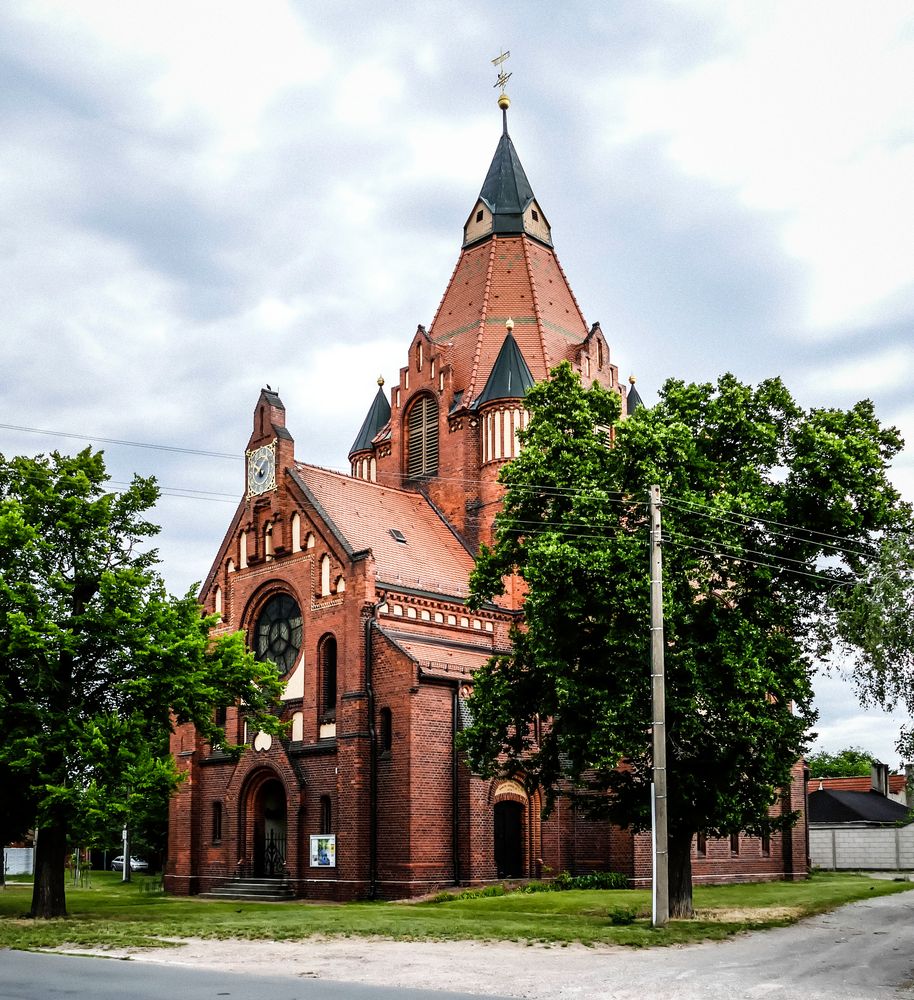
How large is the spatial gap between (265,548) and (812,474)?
20650 mm

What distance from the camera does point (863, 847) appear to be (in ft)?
172

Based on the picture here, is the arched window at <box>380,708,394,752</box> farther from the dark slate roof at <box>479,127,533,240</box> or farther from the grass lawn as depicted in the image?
the dark slate roof at <box>479,127,533,240</box>

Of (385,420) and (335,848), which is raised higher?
(385,420)

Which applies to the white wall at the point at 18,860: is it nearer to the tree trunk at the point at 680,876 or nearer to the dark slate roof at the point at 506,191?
the dark slate roof at the point at 506,191

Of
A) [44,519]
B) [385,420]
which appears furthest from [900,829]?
[44,519]

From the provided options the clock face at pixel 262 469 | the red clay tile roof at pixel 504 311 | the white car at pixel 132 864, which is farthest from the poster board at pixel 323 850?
the white car at pixel 132 864

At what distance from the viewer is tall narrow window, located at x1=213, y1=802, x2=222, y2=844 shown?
125 feet

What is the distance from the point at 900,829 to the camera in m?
51.9

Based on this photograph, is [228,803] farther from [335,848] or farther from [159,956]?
[159,956]

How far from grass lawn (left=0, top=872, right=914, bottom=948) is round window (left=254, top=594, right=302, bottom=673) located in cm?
828

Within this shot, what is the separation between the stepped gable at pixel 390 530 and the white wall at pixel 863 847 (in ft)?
77.8

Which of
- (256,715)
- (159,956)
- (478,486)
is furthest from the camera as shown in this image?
(478,486)

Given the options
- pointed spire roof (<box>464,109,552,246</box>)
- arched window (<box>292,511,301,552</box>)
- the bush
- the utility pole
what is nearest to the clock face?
arched window (<box>292,511,301,552</box>)

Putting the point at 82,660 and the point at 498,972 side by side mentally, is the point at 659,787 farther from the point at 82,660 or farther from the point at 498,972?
the point at 82,660
